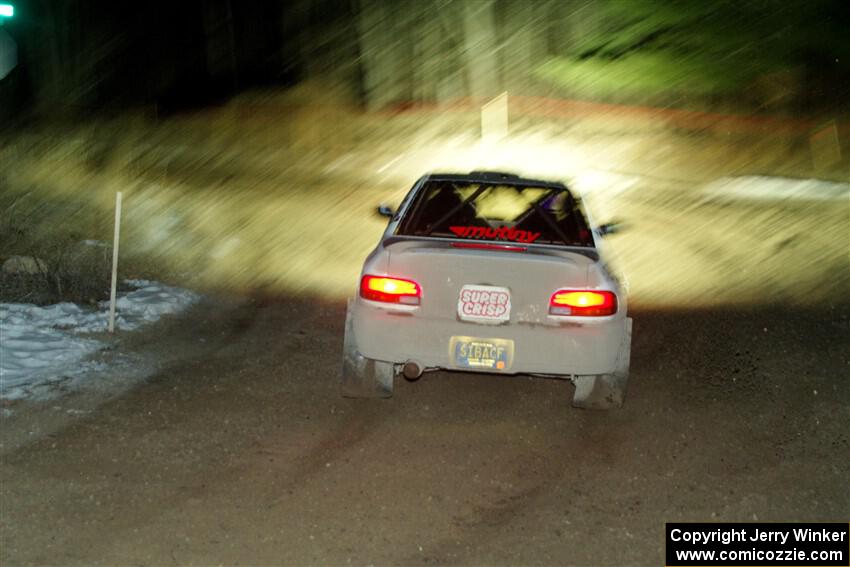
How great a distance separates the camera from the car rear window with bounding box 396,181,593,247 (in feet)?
24.5

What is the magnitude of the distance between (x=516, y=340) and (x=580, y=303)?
46 cm

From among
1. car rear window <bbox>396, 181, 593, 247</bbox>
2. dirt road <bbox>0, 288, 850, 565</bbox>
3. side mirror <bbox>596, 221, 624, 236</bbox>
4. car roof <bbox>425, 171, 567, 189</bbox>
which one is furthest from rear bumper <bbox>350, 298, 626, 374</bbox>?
car roof <bbox>425, 171, 567, 189</bbox>

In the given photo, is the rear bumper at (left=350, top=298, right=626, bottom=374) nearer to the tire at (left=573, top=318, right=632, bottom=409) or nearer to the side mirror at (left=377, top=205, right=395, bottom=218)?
the tire at (left=573, top=318, right=632, bottom=409)

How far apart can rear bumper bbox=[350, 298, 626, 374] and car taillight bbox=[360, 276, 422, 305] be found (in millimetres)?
72

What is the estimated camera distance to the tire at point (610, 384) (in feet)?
23.5

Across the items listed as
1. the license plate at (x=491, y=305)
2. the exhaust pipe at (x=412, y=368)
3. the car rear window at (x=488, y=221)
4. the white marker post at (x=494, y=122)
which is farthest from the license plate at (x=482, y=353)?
the white marker post at (x=494, y=122)

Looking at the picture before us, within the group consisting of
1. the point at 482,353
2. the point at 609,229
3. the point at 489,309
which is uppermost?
the point at 609,229

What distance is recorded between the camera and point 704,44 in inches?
1161

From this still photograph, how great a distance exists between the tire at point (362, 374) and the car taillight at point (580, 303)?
1.24 meters

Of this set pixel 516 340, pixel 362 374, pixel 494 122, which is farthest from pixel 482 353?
pixel 494 122

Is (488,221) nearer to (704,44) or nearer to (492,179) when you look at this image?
(492,179)

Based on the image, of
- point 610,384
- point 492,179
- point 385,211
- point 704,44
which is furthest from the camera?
point 704,44

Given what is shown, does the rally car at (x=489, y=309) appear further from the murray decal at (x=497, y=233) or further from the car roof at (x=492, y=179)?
the car roof at (x=492, y=179)

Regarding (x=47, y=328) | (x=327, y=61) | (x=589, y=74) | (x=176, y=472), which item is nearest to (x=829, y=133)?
(x=589, y=74)
